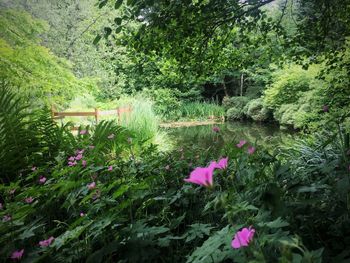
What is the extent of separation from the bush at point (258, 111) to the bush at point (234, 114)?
1055mm

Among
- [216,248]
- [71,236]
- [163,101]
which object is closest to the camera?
[216,248]

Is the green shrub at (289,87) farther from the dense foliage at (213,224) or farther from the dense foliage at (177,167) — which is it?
the dense foliage at (213,224)

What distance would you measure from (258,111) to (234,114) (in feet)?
6.48

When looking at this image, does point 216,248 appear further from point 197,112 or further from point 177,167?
point 197,112

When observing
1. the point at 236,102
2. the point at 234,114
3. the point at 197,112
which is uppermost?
the point at 236,102

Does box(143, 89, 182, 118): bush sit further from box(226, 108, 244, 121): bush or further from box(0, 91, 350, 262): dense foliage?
box(0, 91, 350, 262): dense foliage

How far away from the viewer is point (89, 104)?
12.3 metres

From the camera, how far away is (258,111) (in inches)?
540

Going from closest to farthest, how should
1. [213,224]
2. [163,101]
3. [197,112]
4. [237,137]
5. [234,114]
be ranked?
[213,224] → [237,137] → [234,114] → [197,112] → [163,101]

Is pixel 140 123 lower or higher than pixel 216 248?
lower

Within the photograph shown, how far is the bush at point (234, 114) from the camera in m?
15.4

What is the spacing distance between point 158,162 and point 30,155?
1.05 meters

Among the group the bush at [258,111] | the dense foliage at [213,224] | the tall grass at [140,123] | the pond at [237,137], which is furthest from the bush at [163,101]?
the dense foliage at [213,224]

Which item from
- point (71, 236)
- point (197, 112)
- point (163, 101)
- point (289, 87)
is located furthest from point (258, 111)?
point (71, 236)
